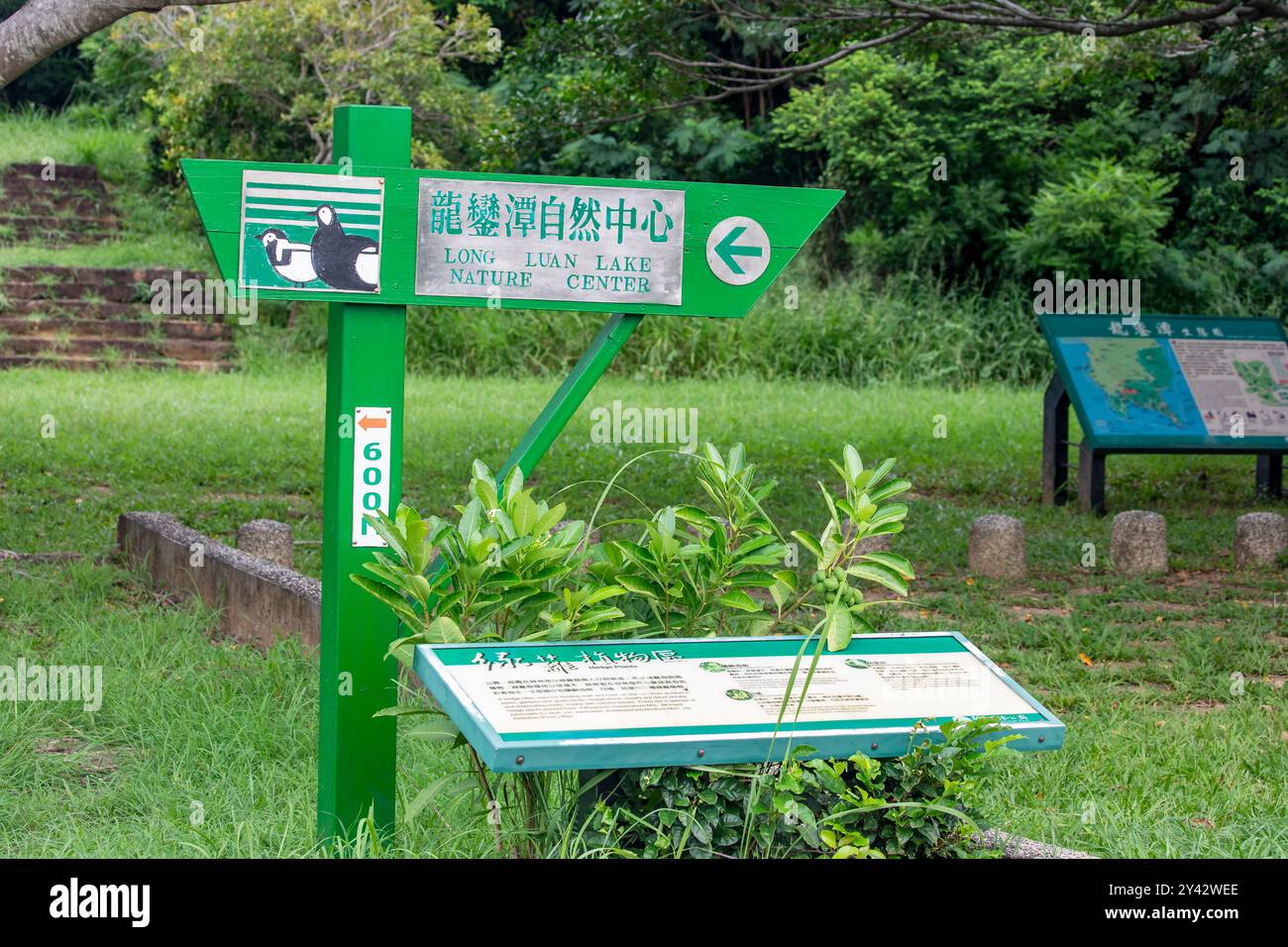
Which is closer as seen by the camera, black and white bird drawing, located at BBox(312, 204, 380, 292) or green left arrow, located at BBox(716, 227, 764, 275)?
black and white bird drawing, located at BBox(312, 204, 380, 292)

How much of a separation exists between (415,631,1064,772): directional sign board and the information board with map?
22.2 feet

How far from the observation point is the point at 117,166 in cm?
2125

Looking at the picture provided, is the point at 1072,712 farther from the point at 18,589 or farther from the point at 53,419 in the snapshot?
the point at 53,419

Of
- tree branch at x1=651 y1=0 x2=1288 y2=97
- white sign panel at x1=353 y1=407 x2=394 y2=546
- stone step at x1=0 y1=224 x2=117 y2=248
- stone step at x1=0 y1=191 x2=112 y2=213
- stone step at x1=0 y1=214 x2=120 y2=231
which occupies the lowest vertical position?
white sign panel at x1=353 y1=407 x2=394 y2=546

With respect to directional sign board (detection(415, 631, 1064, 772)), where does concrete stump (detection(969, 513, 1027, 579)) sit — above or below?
below

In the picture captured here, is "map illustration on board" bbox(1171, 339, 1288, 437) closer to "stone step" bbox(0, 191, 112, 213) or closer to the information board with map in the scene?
the information board with map

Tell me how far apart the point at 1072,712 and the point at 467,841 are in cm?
270

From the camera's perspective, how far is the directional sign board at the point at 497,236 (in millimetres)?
2840

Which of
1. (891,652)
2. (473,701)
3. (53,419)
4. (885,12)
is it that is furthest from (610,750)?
(53,419)

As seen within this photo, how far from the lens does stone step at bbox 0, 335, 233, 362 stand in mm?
15094

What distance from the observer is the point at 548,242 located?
9.89 ft

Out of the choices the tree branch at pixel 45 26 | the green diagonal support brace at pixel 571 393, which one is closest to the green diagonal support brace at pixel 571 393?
the green diagonal support brace at pixel 571 393


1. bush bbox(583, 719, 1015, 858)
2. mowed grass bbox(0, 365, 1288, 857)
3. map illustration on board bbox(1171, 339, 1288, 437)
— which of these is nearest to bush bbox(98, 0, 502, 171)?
mowed grass bbox(0, 365, 1288, 857)

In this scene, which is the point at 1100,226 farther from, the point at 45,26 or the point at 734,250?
the point at 734,250
